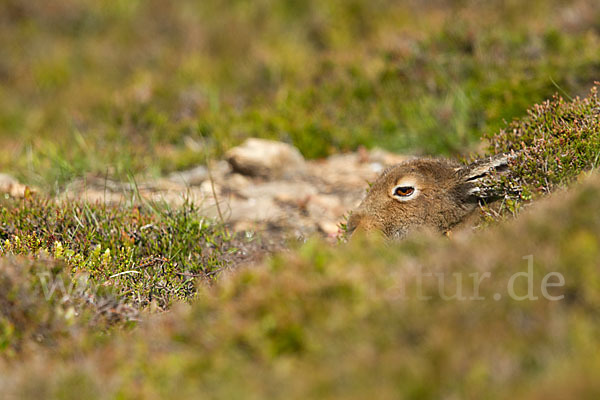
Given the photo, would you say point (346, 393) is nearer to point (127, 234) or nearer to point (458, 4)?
point (127, 234)

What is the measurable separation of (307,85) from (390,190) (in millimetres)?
5545

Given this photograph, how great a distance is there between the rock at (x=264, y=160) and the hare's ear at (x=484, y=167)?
324 centimetres

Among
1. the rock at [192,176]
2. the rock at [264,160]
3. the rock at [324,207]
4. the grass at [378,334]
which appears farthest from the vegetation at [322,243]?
the rock at [324,207]

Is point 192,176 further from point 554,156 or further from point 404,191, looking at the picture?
point 554,156

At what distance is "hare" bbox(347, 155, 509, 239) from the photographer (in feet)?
16.7

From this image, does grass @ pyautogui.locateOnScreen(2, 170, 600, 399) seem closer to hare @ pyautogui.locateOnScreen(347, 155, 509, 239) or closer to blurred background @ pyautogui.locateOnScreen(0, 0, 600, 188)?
hare @ pyautogui.locateOnScreen(347, 155, 509, 239)

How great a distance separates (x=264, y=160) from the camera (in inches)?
308

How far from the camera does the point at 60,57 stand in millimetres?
14812

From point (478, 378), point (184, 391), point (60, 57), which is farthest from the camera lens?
point (60, 57)

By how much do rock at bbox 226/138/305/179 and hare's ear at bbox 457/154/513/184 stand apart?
324 centimetres

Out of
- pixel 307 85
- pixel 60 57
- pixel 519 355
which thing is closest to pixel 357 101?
pixel 307 85

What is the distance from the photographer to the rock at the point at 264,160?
7.82 meters

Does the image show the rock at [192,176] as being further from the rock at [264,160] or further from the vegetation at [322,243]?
the rock at [264,160]

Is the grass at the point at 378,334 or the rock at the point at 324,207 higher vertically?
the rock at the point at 324,207
